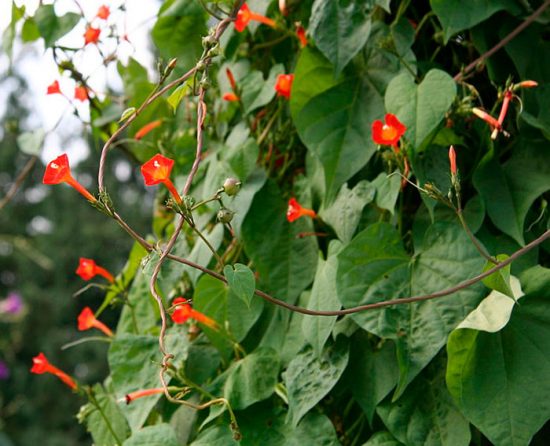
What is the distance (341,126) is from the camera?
46.3 inches

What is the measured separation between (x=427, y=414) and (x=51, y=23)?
36.4 inches

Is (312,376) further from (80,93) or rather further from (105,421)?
(80,93)

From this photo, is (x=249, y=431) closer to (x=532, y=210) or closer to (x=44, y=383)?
(x=532, y=210)

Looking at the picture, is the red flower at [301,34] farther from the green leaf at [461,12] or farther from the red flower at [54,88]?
the red flower at [54,88]

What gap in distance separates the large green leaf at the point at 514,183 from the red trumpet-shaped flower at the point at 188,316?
1.46 ft

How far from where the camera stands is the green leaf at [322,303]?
1.06m

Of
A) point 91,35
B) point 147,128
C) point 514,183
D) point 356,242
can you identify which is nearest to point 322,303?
point 356,242

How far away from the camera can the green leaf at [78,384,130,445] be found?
1.36 meters

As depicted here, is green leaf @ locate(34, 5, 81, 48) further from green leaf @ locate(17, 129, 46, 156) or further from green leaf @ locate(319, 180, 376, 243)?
green leaf @ locate(319, 180, 376, 243)

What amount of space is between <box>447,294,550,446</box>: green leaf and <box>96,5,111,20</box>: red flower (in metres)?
0.88

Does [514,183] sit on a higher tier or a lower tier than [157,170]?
lower

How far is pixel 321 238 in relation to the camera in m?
1.25

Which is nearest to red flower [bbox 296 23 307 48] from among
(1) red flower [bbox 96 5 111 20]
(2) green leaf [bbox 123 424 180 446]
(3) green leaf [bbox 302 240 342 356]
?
(3) green leaf [bbox 302 240 342 356]

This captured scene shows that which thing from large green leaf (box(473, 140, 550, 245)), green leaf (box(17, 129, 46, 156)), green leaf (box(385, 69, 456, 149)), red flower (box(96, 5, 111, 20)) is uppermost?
red flower (box(96, 5, 111, 20))
